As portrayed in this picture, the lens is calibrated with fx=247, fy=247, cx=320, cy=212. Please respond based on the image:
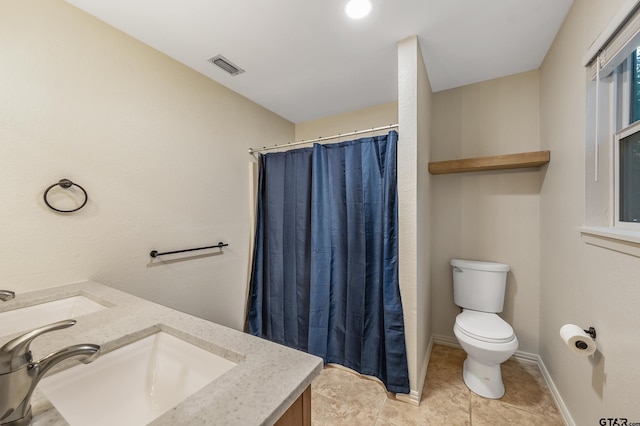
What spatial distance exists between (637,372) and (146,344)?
172 centimetres

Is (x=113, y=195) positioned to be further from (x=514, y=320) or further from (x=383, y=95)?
(x=514, y=320)

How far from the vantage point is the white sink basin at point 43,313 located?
3.28 ft

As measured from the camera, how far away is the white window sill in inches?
34.9

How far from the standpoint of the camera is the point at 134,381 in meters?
0.78

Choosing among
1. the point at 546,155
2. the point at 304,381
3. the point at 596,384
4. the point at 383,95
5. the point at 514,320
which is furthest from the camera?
the point at 383,95

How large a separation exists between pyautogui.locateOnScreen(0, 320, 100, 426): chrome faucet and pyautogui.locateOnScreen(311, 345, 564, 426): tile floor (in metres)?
1.36

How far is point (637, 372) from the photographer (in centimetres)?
88

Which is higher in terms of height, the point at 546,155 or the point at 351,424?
the point at 546,155

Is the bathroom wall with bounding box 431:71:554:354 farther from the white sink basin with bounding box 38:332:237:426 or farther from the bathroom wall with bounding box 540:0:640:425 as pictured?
the white sink basin with bounding box 38:332:237:426

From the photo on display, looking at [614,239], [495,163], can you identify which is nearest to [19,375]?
[614,239]

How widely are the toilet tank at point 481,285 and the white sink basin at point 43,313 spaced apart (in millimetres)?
2316

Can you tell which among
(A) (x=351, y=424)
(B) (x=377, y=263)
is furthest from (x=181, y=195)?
(A) (x=351, y=424)

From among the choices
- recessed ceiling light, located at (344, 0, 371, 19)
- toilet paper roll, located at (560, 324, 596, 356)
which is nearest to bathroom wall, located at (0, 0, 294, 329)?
recessed ceiling light, located at (344, 0, 371, 19)

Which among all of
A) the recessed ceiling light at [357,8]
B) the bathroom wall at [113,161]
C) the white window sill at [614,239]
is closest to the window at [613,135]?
the white window sill at [614,239]
